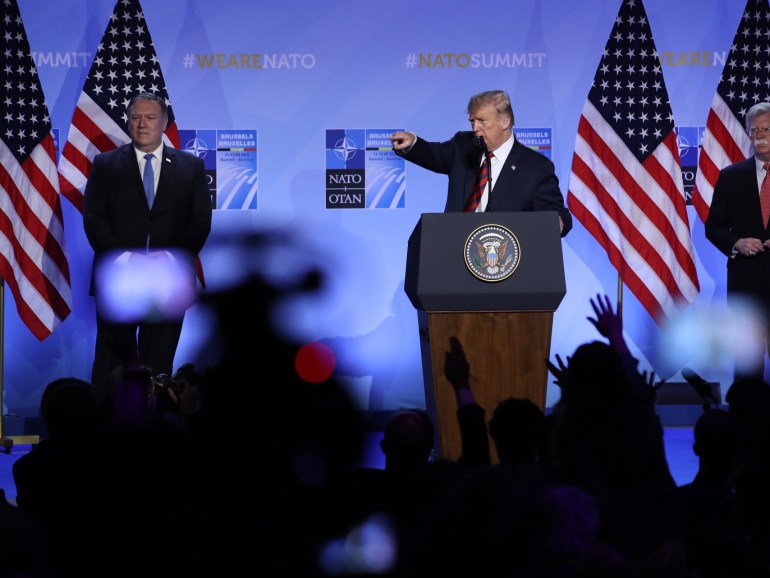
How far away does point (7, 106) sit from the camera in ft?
23.2

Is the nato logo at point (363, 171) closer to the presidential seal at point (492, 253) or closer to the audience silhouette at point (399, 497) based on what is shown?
the presidential seal at point (492, 253)

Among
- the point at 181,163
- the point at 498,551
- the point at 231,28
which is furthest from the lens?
the point at 231,28

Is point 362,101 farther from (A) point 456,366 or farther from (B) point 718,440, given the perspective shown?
(B) point 718,440

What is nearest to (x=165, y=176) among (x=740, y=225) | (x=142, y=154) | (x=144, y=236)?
(x=142, y=154)

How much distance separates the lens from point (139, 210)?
19.0ft

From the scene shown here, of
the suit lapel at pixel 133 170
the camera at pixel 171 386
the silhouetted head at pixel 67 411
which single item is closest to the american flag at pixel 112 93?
the suit lapel at pixel 133 170

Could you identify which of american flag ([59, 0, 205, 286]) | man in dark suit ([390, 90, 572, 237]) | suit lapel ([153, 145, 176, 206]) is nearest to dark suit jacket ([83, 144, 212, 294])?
suit lapel ([153, 145, 176, 206])

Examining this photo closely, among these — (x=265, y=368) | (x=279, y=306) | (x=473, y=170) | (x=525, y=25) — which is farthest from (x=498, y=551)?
(x=525, y=25)

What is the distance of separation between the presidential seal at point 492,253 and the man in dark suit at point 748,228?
2.02 m

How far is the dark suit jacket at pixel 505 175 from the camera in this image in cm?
466

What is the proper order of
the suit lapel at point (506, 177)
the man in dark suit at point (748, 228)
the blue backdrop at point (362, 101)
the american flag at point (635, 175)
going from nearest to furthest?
the suit lapel at point (506, 177) < the man in dark suit at point (748, 228) < the american flag at point (635, 175) < the blue backdrop at point (362, 101)

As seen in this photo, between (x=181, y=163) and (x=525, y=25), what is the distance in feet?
A: 9.92

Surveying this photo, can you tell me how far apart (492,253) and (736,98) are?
3.99 metres

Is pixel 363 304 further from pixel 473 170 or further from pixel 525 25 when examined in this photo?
pixel 473 170
